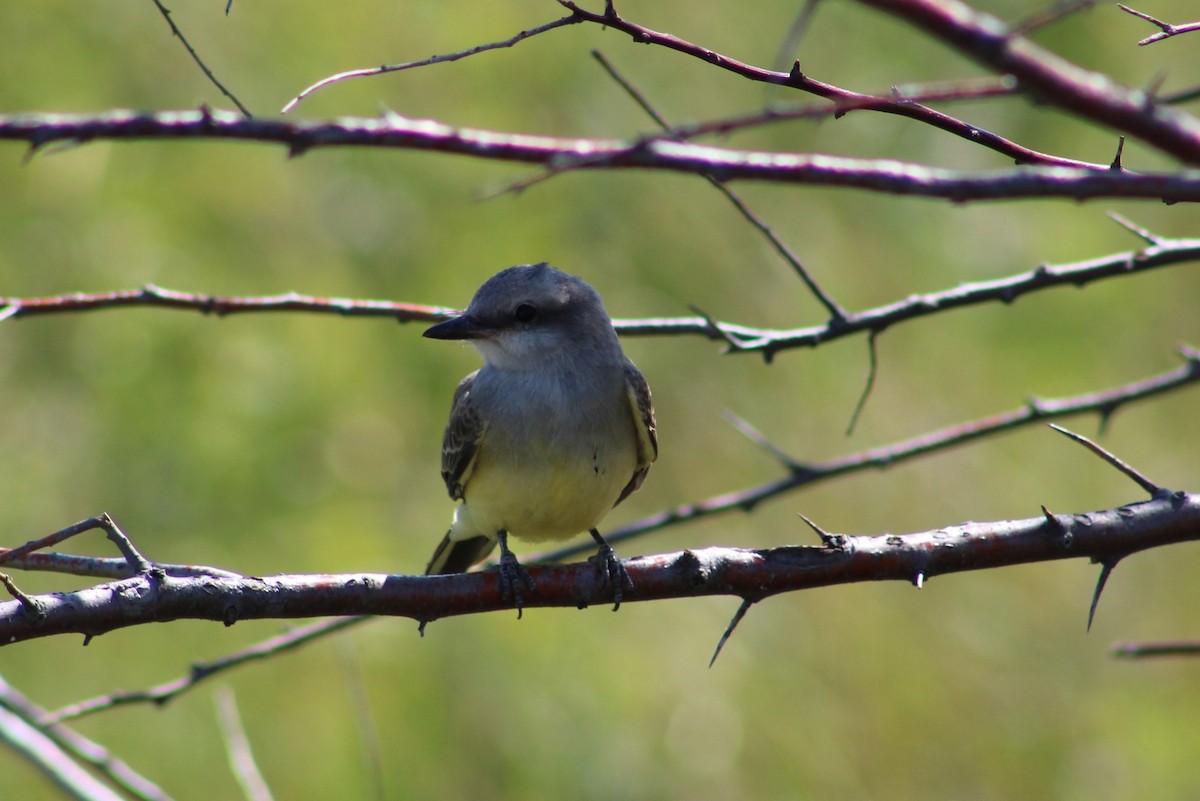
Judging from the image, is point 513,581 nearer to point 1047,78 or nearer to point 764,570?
point 764,570

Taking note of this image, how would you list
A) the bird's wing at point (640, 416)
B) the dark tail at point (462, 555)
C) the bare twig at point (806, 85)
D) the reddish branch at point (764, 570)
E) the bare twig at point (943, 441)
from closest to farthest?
1. the bare twig at point (806, 85)
2. the reddish branch at point (764, 570)
3. the bare twig at point (943, 441)
4. the bird's wing at point (640, 416)
5. the dark tail at point (462, 555)

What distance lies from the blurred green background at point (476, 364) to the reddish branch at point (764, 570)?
11.3 ft

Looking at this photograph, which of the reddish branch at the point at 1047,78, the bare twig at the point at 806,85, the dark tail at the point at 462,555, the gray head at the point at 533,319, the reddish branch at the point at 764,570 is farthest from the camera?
the dark tail at the point at 462,555

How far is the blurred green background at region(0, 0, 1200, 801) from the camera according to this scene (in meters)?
7.03

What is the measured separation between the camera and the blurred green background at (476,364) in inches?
277

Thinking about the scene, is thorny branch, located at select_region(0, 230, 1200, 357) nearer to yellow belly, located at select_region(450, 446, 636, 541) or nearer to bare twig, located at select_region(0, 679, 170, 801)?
yellow belly, located at select_region(450, 446, 636, 541)

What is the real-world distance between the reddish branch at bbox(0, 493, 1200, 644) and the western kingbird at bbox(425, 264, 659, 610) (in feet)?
4.13

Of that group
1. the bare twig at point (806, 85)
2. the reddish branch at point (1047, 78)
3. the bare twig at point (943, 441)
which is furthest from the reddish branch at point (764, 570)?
the reddish branch at point (1047, 78)

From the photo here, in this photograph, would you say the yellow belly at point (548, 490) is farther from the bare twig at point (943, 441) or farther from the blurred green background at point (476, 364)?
the blurred green background at point (476, 364)

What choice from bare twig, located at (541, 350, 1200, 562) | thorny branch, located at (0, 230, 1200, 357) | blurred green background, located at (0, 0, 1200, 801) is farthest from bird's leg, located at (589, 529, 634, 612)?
blurred green background, located at (0, 0, 1200, 801)

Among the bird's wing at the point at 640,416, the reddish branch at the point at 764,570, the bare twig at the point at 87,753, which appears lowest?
the bare twig at the point at 87,753

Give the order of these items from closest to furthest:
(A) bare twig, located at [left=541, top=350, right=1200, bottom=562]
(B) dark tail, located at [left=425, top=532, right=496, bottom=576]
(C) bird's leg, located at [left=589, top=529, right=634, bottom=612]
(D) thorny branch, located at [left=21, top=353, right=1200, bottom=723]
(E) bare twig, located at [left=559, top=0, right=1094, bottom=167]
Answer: (E) bare twig, located at [left=559, top=0, right=1094, bottom=167], (C) bird's leg, located at [left=589, top=529, right=634, bottom=612], (D) thorny branch, located at [left=21, top=353, right=1200, bottom=723], (A) bare twig, located at [left=541, top=350, right=1200, bottom=562], (B) dark tail, located at [left=425, top=532, right=496, bottom=576]

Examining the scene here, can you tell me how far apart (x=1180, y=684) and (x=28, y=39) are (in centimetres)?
858

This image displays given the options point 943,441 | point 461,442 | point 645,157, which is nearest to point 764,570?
point 943,441
